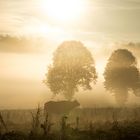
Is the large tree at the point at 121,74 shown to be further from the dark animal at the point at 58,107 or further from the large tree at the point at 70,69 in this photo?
the dark animal at the point at 58,107

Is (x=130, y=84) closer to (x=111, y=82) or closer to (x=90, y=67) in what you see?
(x=111, y=82)

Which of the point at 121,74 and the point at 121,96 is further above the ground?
the point at 121,74

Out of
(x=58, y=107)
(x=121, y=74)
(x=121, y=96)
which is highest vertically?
(x=121, y=74)

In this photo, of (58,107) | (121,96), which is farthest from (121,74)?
(58,107)

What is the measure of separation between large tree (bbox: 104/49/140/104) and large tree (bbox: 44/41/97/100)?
765cm

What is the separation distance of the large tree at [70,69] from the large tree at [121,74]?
25.1 ft

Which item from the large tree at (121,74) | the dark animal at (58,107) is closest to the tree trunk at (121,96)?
the large tree at (121,74)

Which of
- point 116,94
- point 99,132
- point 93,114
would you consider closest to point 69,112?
point 93,114

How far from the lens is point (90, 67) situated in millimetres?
80312

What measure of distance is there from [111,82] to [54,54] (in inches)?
→ 589

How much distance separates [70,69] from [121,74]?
14320mm

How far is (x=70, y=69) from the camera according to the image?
78.8 m

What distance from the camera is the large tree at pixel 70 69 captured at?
259 ft

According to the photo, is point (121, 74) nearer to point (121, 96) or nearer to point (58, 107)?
point (121, 96)
